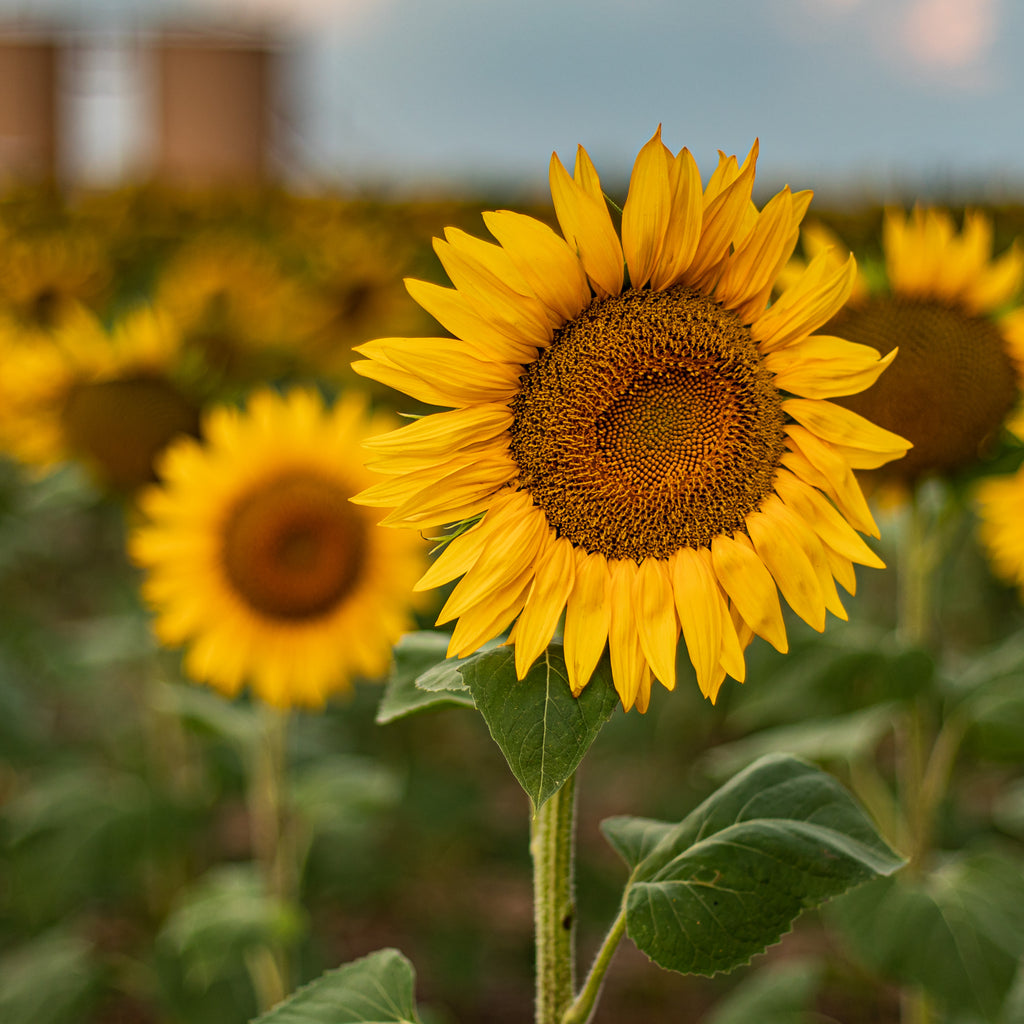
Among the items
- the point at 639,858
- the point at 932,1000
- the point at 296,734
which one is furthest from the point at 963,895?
the point at 296,734

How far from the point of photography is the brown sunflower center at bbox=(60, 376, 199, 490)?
2.46 meters

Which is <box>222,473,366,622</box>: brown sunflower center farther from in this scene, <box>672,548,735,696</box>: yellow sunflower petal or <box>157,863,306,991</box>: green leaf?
<box>672,548,735,696</box>: yellow sunflower petal

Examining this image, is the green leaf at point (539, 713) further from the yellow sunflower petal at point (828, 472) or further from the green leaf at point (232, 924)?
the green leaf at point (232, 924)

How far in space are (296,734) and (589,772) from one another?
194 centimetres

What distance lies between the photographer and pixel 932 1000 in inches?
69.1

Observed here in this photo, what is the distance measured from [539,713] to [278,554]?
55.3 inches

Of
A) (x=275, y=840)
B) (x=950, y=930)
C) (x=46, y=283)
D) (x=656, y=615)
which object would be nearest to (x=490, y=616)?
(x=656, y=615)

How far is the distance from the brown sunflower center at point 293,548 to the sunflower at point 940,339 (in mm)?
1085

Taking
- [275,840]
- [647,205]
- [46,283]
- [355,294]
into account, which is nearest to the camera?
[647,205]

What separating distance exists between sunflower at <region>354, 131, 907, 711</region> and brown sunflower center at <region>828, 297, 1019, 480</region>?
72 centimetres

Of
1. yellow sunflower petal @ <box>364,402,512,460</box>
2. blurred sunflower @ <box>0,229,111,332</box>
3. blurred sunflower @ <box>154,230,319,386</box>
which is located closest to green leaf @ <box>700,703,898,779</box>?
yellow sunflower petal @ <box>364,402,512,460</box>

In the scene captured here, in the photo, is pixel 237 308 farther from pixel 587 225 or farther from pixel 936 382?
pixel 587 225

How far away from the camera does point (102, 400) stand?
100.0 inches

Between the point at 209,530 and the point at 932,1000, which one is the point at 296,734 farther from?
the point at 932,1000
